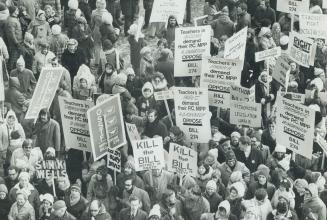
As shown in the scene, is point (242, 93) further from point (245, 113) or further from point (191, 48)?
point (191, 48)

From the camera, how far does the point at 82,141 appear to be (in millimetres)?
25266

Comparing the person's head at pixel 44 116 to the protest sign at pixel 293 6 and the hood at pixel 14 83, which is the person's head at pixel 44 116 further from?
the protest sign at pixel 293 6

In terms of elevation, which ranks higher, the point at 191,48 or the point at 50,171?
the point at 191,48

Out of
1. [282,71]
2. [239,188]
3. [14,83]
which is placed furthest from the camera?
[14,83]

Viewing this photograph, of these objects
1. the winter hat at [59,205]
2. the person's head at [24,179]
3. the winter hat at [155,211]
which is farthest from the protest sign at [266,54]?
the person's head at [24,179]

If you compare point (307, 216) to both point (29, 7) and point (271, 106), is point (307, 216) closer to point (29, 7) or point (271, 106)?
point (271, 106)

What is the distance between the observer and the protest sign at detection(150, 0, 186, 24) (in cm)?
2661

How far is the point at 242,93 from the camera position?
997 inches

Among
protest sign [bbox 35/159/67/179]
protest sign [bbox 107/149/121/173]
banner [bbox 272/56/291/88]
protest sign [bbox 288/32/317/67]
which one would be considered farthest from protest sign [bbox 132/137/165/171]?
protest sign [bbox 288/32/317/67]

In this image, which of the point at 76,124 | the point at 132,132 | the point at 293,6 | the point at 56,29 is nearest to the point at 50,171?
the point at 76,124

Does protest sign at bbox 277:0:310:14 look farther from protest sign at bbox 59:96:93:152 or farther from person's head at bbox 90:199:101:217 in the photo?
person's head at bbox 90:199:101:217

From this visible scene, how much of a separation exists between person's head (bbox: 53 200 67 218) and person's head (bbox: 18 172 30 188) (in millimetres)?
588

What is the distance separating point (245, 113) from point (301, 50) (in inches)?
58.7

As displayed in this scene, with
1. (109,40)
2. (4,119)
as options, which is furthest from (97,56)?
(4,119)
